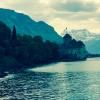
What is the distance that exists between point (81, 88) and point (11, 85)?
79.5 feet

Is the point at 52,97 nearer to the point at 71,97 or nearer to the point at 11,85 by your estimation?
the point at 71,97

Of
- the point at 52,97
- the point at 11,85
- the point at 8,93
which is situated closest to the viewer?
the point at 52,97

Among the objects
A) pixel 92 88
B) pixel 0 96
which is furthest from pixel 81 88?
pixel 0 96

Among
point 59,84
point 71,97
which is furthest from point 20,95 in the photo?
point 59,84

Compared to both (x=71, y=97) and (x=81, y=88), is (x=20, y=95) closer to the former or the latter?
(x=71, y=97)

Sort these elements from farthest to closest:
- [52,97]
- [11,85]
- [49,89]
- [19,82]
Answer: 1. [19,82]
2. [11,85]
3. [49,89]
4. [52,97]

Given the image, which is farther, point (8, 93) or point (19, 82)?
point (19, 82)

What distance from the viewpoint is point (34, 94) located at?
384ft

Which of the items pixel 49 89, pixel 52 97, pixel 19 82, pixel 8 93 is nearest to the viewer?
pixel 52 97

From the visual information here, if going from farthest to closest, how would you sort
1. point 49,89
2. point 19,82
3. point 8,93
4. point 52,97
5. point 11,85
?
point 19,82, point 11,85, point 49,89, point 8,93, point 52,97

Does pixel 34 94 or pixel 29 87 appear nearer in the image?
pixel 34 94

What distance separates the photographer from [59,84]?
14575 centimetres

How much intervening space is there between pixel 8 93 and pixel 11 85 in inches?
853

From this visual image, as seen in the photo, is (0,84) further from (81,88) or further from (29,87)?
(81,88)
